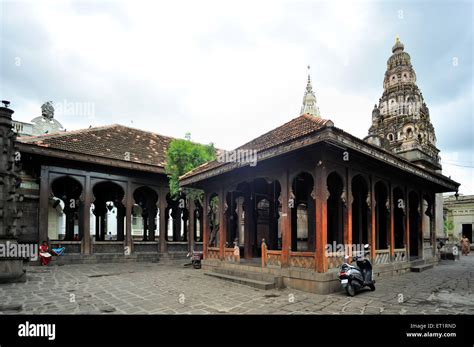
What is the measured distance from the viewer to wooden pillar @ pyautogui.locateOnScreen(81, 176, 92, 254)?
16.5 meters

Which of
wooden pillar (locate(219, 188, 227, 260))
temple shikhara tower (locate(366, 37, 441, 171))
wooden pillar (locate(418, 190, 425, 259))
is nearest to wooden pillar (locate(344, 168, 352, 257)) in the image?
wooden pillar (locate(219, 188, 227, 260))

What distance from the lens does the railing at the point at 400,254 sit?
12.7 m

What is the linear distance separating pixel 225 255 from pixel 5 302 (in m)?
7.40

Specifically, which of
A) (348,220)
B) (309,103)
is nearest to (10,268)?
(348,220)

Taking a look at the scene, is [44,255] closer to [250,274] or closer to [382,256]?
[250,274]

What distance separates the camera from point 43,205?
15508mm

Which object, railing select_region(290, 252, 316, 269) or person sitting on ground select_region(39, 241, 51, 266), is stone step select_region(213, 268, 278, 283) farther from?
person sitting on ground select_region(39, 241, 51, 266)

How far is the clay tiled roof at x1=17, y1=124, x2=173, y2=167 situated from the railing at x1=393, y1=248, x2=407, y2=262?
1310 cm

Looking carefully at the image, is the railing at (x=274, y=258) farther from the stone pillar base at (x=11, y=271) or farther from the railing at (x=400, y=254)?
the stone pillar base at (x=11, y=271)

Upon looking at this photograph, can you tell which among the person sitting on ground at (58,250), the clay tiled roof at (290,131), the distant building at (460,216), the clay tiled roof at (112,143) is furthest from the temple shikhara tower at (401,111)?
the person sitting on ground at (58,250)
